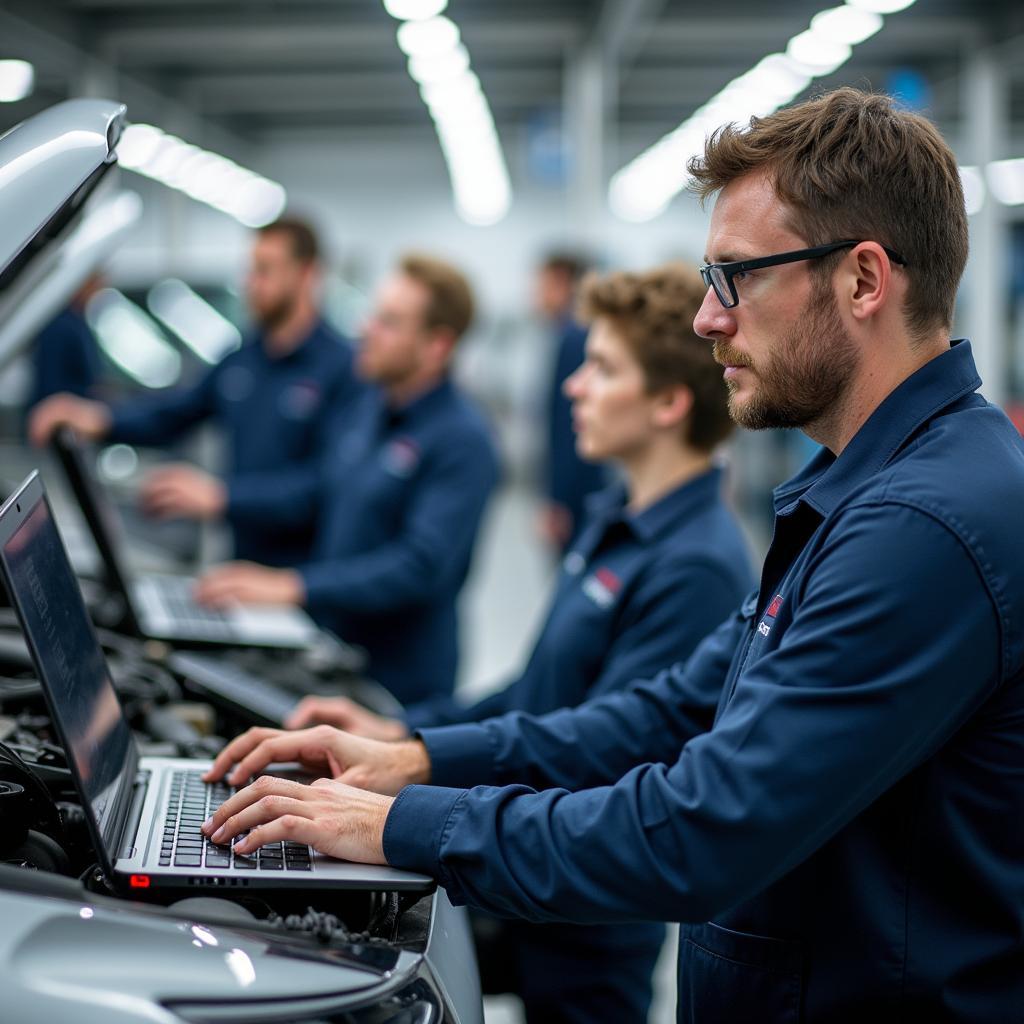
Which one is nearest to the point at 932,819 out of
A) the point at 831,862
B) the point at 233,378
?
the point at 831,862

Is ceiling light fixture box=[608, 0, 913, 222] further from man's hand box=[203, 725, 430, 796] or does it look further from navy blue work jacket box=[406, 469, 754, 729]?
man's hand box=[203, 725, 430, 796]

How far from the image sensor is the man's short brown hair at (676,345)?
183cm

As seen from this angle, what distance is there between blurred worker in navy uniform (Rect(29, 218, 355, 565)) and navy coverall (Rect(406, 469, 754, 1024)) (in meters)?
1.86

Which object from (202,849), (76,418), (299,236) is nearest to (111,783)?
(202,849)

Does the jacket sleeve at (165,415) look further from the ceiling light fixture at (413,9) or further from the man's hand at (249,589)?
the ceiling light fixture at (413,9)

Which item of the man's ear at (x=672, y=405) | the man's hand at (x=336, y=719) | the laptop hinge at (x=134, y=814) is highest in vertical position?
the man's ear at (x=672, y=405)

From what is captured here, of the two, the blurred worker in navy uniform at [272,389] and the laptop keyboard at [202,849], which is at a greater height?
the blurred worker in navy uniform at [272,389]

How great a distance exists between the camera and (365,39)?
251 inches

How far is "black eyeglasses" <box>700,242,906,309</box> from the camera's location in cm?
106

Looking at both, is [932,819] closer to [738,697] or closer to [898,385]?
[738,697]

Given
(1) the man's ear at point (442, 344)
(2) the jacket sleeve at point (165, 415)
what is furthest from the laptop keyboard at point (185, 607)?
(2) the jacket sleeve at point (165, 415)

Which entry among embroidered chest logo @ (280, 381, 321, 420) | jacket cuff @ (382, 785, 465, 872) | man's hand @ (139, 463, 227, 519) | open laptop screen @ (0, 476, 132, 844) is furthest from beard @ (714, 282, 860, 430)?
embroidered chest logo @ (280, 381, 321, 420)

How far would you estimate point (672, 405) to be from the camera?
1.85m

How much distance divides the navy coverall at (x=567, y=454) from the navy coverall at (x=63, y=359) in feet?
8.91
